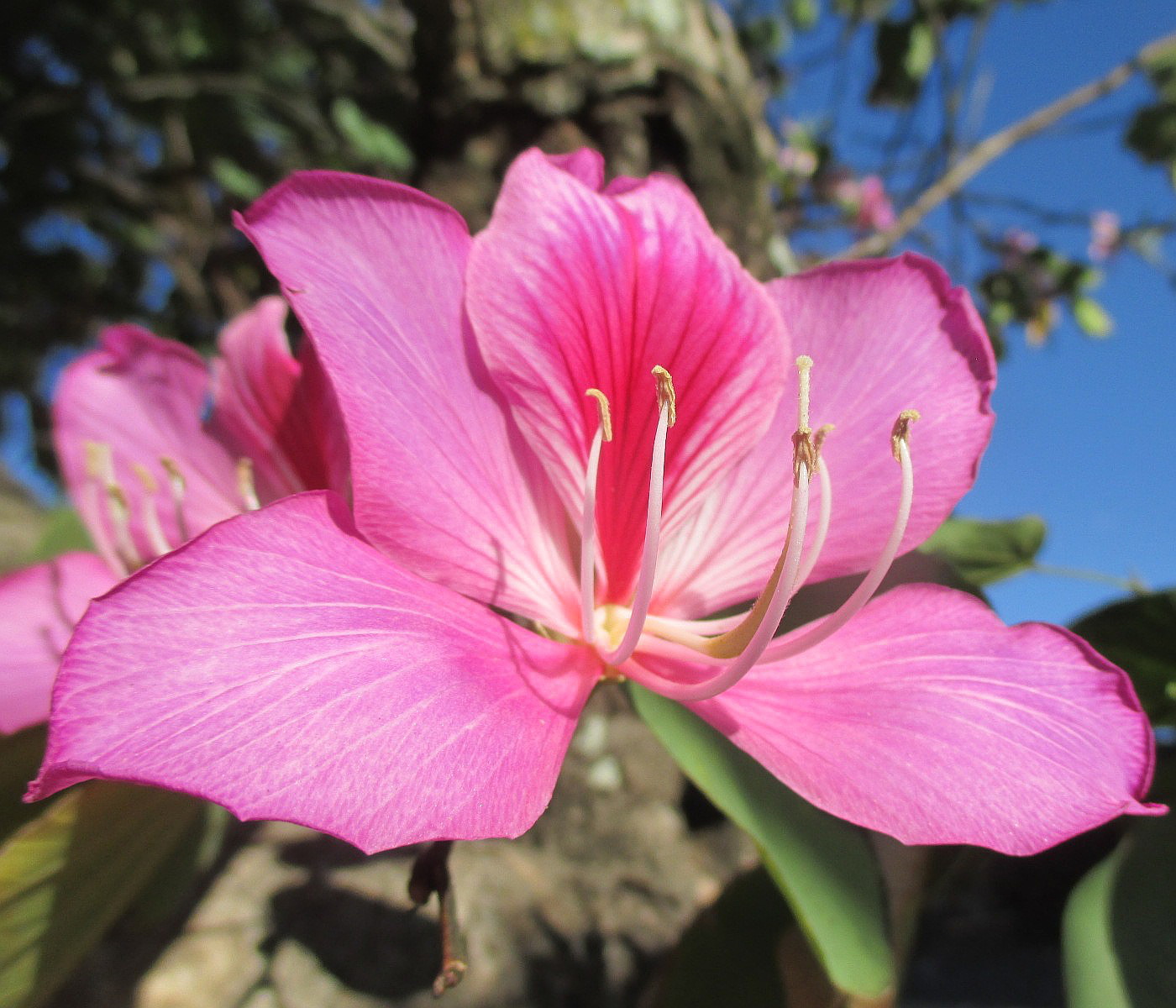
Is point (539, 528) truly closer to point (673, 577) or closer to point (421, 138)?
point (673, 577)

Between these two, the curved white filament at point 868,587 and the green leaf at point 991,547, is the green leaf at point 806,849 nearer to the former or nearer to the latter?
the curved white filament at point 868,587

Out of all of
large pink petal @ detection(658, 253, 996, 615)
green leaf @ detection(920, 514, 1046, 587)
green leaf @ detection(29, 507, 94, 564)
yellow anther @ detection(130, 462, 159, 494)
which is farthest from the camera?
green leaf @ detection(29, 507, 94, 564)

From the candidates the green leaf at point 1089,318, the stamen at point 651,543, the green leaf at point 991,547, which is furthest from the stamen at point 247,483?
the green leaf at point 1089,318

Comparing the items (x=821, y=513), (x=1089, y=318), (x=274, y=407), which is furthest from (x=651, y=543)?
(x=1089, y=318)

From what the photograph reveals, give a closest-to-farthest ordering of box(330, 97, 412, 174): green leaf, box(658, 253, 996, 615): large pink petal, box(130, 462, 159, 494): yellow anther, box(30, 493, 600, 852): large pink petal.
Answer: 1. box(30, 493, 600, 852): large pink petal
2. box(658, 253, 996, 615): large pink petal
3. box(130, 462, 159, 494): yellow anther
4. box(330, 97, 412, 174): green leaf

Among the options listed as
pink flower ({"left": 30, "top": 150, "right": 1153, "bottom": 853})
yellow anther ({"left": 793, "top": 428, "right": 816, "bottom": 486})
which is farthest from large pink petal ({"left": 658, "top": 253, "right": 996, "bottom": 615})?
yellow anther ({"left": 793, "top": 428, "right": 816, "bottom": 486})

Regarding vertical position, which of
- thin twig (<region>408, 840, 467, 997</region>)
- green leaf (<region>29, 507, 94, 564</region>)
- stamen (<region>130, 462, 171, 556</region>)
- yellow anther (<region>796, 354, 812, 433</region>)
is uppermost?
yellow anther (<region>796, 354, 812, 433</region>)

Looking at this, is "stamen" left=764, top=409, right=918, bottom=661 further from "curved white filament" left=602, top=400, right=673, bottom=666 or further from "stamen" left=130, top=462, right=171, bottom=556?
"stamen" left=130, top=462, right=171, bottom=556

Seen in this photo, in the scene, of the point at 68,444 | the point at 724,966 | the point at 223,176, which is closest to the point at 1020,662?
the point at 724,966

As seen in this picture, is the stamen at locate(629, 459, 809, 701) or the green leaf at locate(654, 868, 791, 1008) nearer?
the stamen at locate(629, 459, 809, 701)
